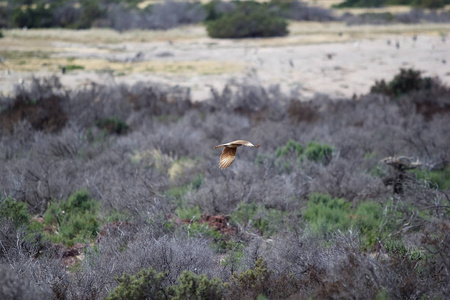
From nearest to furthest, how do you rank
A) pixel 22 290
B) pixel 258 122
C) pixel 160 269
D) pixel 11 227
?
1. pixel 22 290
2. pixel 160 269
3. pixel 11 227
4. pixel 258 122

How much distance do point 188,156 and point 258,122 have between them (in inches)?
128

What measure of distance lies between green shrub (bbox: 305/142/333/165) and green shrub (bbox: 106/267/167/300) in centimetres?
598

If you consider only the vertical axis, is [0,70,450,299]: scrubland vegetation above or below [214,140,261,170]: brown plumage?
below

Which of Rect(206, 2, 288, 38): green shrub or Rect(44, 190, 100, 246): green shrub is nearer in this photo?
Rect(44, 190, 100, 246): green shrub

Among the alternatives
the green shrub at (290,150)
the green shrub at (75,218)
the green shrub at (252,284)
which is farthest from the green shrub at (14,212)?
the green shrub at (290,150)

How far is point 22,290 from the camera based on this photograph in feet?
11.7

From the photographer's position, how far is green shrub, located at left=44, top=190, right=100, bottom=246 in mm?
6449

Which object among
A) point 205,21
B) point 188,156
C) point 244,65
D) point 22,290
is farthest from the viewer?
point 205,21

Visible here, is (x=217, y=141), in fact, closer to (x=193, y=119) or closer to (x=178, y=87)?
(x=193, y=119)

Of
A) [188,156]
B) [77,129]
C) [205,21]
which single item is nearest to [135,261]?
[188,156]

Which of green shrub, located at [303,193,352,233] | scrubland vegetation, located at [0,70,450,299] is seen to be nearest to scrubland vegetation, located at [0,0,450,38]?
scrubland vegetation, located at [0,70,450,299]

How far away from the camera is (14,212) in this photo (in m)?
6.19

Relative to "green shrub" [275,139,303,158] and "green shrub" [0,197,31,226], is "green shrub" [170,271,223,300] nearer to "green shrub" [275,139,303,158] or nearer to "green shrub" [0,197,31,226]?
"green shrub" [0,197,31,226]

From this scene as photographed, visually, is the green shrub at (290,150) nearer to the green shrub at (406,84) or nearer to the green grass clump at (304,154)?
the green grass clump at (304,154)
